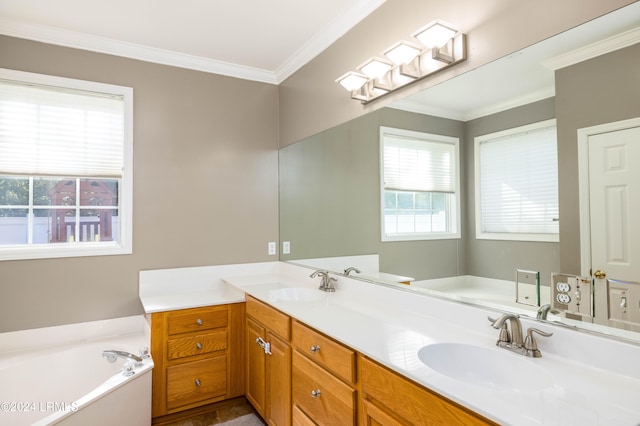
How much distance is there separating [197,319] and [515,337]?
6.52ft

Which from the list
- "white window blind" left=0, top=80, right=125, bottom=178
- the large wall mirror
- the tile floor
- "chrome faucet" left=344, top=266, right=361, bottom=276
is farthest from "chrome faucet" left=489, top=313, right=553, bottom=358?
"white window blind" left=0, top=80, right=125, bottom=178

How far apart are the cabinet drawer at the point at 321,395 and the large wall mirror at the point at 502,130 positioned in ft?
2.07

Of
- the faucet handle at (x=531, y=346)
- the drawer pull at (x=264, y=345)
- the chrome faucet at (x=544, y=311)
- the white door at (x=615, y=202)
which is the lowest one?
the drawer pull at (x=264, y=345)

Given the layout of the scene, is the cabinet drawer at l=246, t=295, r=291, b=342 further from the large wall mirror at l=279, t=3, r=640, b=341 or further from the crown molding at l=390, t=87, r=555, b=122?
the crown molding at l=390, t=87, r=555, b=122

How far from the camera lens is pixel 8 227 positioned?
97.7 inches

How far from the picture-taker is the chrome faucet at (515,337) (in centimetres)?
127

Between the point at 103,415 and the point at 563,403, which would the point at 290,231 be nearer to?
the point at 103,415

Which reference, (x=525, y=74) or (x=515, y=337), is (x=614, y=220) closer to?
(x=515, y=337)

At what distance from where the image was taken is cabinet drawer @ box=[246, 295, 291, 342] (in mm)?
2005

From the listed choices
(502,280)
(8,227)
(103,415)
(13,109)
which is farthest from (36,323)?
(502,280)

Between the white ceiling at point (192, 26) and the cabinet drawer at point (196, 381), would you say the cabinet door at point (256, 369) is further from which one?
the white ceiling at point (192, 26)

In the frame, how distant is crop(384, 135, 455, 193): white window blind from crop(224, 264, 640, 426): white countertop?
1.90 feet

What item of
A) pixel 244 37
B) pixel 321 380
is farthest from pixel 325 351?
pixel 244 37

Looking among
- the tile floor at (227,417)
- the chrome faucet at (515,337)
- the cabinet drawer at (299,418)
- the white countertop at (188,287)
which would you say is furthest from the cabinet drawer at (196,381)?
the chrome faucet at (515,337)
